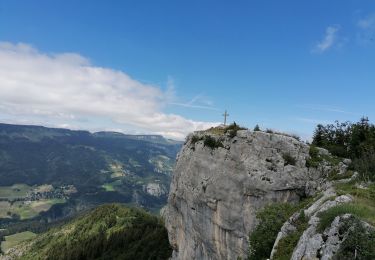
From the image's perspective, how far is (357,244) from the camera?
639 inches

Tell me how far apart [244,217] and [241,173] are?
569cm

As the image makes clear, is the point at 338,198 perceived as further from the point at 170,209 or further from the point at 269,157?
the point at 170,209

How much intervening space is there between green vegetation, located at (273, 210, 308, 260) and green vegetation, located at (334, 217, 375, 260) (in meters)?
5.24

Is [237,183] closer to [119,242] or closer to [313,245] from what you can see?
[313,245]

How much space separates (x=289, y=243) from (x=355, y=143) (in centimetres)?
3512

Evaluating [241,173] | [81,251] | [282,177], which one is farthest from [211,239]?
[81,251]

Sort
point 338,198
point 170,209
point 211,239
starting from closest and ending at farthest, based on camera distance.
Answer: point 338,198 → point 211,239 → point 170,209

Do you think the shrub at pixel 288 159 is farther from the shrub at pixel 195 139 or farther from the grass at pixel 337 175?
the shrub at pixel 195 139

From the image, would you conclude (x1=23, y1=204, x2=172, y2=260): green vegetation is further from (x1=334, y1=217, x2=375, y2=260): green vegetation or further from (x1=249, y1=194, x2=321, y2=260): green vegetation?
(x1=334, y1=217, x2=375, y2=260): green vegetation

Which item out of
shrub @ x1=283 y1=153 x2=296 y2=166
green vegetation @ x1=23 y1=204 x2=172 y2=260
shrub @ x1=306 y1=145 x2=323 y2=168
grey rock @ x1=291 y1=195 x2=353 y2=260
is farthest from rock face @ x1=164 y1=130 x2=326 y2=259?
green vegetation @ x1=23 y1=204 x2=172 y2=260

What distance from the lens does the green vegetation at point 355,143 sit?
37.5 m

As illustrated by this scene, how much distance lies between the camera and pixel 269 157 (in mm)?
45906

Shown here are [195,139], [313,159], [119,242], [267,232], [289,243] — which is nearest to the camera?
[289,243]

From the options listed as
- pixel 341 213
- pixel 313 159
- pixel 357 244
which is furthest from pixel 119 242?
pixel 357 244
